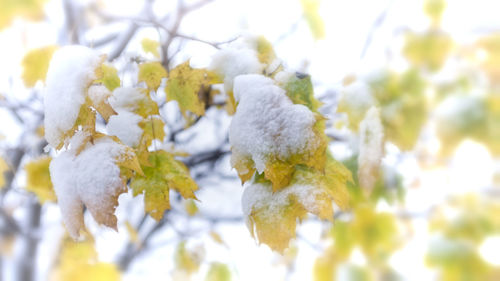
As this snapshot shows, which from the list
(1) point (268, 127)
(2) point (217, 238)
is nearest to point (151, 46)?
(1) point (268, 127)

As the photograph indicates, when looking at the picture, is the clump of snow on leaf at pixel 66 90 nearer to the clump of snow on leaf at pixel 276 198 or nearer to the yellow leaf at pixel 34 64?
the clump of snow on leaf at pixel 276 198

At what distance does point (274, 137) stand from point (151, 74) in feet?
1.15

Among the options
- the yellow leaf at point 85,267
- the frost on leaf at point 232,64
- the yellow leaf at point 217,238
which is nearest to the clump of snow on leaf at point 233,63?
the frost on leaf at point 232,64

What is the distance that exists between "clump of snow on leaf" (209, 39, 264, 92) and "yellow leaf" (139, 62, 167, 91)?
0.11 m

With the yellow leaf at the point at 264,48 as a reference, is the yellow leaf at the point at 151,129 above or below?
below

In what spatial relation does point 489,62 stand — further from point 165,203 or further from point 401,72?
point 165,203

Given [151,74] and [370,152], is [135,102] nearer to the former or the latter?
[151,74]

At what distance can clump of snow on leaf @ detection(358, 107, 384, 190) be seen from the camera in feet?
2.29

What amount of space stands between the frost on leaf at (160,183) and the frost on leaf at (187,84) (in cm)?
13

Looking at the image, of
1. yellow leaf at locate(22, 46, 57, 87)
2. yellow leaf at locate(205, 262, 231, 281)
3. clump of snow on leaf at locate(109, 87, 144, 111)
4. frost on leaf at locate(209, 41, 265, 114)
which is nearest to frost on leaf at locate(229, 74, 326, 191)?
frost on leaf at locate(209, 41, 265, 114)

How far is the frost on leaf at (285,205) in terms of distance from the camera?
1.77 ft

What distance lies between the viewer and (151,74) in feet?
2.50

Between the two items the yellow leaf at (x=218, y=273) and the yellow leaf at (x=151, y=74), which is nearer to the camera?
the yellow leaf at (x=151, y=74)

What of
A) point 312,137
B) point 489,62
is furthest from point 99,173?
point 489,62
